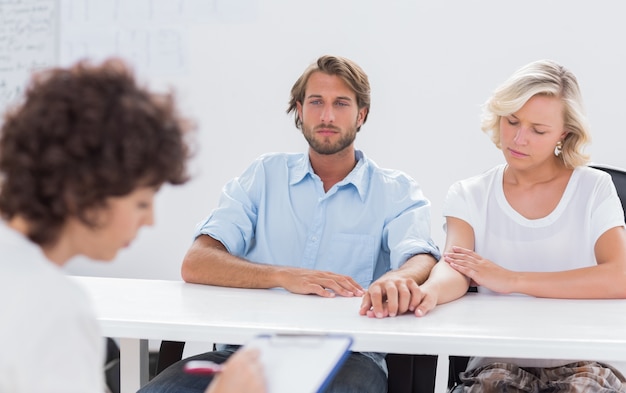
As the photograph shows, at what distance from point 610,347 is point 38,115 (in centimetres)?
106

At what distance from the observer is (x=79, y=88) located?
88cm

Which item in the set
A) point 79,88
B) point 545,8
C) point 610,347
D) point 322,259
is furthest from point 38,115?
point 545,8

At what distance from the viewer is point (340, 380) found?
176 centimetres

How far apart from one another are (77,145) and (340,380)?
108 cm

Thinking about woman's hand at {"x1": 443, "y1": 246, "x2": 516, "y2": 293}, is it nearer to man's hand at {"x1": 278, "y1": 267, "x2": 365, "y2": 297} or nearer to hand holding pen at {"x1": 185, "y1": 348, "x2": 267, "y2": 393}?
man's hand at {"x1": 278, "y1": 267, "x2": 365, "y2": 297}

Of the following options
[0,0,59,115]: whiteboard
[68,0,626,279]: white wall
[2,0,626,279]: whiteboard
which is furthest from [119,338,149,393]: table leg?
[0,0,59,115]: whiteboard

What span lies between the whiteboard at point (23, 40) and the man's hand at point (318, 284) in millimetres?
2322

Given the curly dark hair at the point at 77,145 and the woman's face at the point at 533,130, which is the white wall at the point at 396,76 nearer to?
the woman's face at the point at 533,130

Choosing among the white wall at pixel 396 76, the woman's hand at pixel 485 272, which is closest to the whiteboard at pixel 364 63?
the white wall at pixel 396 76

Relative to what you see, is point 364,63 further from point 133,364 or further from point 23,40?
point 133,364

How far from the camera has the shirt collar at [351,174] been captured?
2.33 metres

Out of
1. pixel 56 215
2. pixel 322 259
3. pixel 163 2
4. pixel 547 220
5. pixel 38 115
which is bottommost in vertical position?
pixel 322 259

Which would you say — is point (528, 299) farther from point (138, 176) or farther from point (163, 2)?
point (163, 2)

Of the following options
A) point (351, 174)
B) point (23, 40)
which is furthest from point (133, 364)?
point (23, 40)
